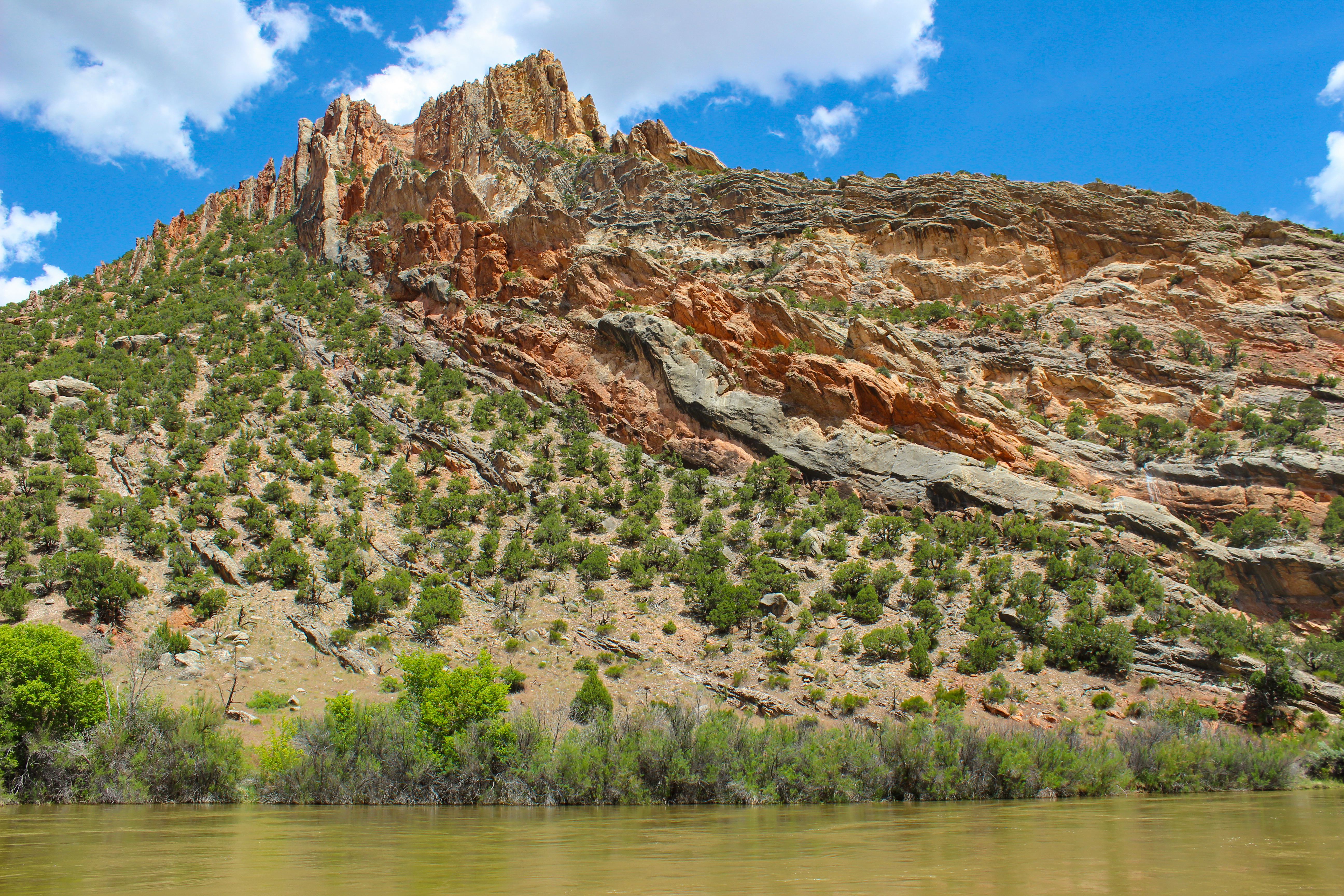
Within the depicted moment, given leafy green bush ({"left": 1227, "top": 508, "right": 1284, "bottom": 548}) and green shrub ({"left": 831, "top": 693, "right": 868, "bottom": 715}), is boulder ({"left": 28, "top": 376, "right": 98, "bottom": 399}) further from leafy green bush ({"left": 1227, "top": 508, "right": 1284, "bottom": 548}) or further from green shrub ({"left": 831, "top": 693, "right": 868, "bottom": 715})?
leafy green bush ({"left": 1227, "top": 508, "right": 1284, "bottom": 548})

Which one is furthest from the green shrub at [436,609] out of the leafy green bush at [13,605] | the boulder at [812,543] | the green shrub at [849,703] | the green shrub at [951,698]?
the green shrub at [951,698]

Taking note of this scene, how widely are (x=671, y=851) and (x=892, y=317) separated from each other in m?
48.4

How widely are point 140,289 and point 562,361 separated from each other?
38.3 meters

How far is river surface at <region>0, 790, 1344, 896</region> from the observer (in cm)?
779

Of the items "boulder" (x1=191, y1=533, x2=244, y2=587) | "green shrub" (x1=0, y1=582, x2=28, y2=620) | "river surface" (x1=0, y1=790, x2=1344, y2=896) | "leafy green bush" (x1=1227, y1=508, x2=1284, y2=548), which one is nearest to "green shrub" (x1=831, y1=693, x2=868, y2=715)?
"river surface" (x1=0, y1=790, x2=1344, y2=896)

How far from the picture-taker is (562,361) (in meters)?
48.4

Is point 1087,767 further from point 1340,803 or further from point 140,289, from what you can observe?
point 140,289

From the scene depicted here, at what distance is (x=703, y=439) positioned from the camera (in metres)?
43.8

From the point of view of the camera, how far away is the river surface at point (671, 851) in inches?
307

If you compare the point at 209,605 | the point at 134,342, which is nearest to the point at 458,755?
the point at 209,605

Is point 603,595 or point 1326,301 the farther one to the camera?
point 1326,301

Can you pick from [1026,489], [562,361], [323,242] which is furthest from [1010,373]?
[323,242]

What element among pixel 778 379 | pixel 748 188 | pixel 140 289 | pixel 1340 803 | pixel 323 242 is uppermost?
pixel 748 188

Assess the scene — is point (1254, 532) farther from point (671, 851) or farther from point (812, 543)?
point (671, 851)
